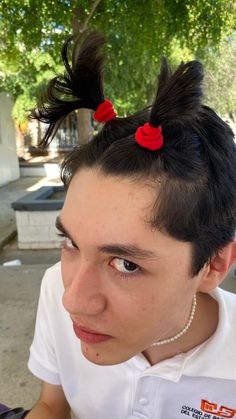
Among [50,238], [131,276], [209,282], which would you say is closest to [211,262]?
[209,282]

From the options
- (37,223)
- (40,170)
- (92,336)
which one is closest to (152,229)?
(92,336)

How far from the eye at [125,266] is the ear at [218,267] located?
21cm

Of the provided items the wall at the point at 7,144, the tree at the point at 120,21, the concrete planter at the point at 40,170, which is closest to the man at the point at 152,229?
the tree at the point at 120,21

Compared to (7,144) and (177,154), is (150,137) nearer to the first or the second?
(177,154)

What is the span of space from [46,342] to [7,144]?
Answer: 415 inches

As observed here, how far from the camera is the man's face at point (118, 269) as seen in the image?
82cm

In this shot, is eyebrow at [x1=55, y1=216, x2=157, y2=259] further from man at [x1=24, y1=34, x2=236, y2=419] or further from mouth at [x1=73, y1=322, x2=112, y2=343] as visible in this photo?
mouth at [x1=73, y1=322, x2=112, y2=343]

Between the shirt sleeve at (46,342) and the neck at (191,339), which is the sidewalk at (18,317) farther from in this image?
the neck at (191,339)

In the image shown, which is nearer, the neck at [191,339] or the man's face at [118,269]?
the man's face at [118,269]

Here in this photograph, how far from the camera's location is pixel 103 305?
835 mm

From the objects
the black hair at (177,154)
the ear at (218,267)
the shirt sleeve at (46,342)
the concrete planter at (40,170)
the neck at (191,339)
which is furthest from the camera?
the concrete planter at (40,170)

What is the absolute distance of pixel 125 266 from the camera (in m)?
0.83

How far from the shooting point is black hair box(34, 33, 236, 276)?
0.80 meters

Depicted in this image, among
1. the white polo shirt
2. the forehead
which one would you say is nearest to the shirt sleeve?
the white polo shirt
